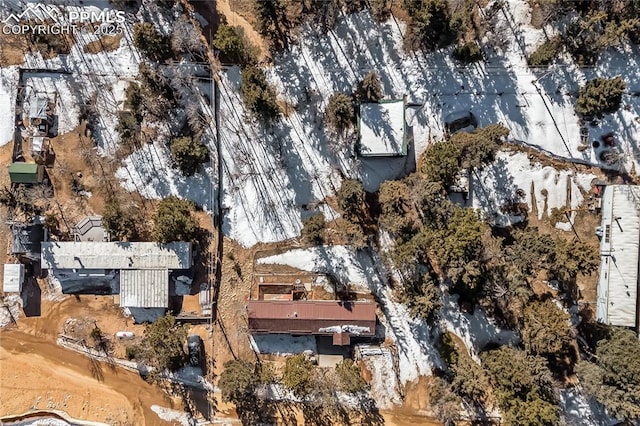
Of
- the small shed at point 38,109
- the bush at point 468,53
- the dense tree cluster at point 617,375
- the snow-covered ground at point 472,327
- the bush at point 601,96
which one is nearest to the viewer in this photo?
the dense tree cluster at point 617,375

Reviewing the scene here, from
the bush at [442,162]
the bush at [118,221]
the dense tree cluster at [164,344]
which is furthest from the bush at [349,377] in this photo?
the bush at [118,221]

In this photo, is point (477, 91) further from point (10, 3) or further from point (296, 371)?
point (10, 3)

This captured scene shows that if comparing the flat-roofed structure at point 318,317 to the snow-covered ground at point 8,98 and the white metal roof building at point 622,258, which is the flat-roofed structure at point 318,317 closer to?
the white metal roof building at point 622,258

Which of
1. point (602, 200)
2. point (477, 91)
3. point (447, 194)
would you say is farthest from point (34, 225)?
point (602, 200)

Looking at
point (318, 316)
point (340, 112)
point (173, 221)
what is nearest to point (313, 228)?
point (318, 316)

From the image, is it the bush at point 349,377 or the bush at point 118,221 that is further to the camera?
the bush at point 118,221

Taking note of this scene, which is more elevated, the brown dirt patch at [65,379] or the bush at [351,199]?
the bush at [351,199]
